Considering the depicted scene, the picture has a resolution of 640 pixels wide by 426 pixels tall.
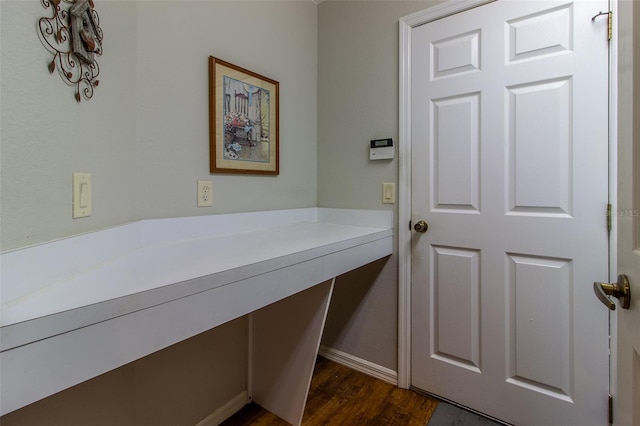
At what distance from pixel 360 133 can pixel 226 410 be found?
166 cm

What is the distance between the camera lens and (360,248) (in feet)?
4.77

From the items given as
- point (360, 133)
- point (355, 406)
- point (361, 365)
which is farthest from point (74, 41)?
point (361, 365)

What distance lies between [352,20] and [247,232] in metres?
1.45

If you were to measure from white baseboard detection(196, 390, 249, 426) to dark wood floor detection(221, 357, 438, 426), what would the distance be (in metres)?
0.03

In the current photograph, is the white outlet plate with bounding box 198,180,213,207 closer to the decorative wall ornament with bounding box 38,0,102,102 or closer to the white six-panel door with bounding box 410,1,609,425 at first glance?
the decorative wall ornament with bounding box 38,0,102,102

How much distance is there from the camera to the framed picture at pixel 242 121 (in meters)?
1.38

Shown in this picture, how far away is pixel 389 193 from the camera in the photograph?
5.71 ft

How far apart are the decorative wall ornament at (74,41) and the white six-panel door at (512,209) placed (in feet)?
4.62

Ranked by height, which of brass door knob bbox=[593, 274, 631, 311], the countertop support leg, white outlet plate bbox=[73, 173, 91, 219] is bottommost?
the countertop support leg

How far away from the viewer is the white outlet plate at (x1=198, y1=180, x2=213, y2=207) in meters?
1.34

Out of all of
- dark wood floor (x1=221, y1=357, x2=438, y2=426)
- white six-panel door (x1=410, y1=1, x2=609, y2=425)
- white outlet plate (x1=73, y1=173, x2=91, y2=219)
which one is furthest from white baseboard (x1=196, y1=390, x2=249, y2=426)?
white outlet plate (x1=73, y1=173, x2=91, y2=219)

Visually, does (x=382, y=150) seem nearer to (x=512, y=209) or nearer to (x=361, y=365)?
(x=512, y=209)

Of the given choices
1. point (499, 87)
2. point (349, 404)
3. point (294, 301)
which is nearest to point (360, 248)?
point (294, 301)

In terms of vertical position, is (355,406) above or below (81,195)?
below
